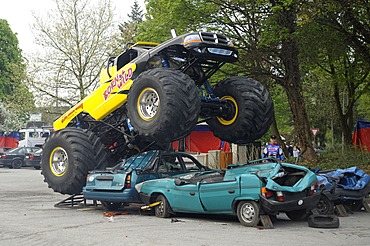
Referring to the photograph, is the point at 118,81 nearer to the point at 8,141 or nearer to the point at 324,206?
the point at 324,206

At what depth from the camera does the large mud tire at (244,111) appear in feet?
37.3

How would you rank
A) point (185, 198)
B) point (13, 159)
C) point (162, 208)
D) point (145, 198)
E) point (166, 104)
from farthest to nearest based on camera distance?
1. point (13, 159)
2. point (145, 198)
3. point (162, 208)
4. point (185, 198)
5. point (166, 104)

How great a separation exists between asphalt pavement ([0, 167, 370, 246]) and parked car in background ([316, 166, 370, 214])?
37cm

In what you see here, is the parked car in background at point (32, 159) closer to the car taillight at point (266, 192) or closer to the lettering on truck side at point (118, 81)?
the lettering on truck side at point (118, 81)

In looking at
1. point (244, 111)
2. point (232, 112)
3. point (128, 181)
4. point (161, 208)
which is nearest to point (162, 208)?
point (161, 208)

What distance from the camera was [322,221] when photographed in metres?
9.85

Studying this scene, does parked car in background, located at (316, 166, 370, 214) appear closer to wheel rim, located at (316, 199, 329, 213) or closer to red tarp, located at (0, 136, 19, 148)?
wheel rim, located at (316, 199, 329, 213)

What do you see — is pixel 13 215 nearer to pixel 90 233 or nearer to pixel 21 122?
pixel 90 233

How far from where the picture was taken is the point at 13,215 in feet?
38.5

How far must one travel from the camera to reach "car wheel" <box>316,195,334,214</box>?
1072 centimetres

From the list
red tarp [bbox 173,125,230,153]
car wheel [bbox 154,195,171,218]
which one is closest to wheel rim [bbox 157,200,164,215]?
car wheel [bbox 154,195,171,218]

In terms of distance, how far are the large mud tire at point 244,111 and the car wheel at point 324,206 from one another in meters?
1.94

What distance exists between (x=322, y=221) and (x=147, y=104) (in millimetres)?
4047

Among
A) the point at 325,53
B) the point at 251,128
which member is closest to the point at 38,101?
the point at 325,53
